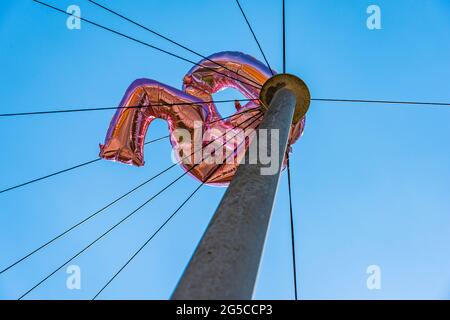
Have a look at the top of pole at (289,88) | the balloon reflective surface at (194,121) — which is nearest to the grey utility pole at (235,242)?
the top of pole at (289,88)

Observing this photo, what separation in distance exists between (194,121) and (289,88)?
1632mm

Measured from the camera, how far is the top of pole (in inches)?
192

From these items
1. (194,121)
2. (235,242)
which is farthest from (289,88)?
(235,242)

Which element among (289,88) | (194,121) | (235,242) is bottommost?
(235,242)

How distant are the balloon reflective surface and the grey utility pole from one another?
249 cm

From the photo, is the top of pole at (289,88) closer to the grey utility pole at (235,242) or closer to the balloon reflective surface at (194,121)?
the balloon reflective surface at (194,121)

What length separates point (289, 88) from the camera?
16.0 ft

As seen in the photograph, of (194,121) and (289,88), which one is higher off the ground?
(289,88)

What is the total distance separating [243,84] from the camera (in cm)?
619

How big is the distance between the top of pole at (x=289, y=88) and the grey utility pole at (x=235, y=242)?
1.48 metres

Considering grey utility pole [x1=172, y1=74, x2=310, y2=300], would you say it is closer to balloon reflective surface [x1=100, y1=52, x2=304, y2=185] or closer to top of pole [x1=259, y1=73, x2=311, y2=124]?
top of pole [x1=259, y1=73, x2=311, y2=124]

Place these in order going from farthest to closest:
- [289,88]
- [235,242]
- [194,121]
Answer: [194,121] < [289,88] < [235,242]

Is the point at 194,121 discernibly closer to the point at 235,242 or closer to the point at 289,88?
the point at 289,88
